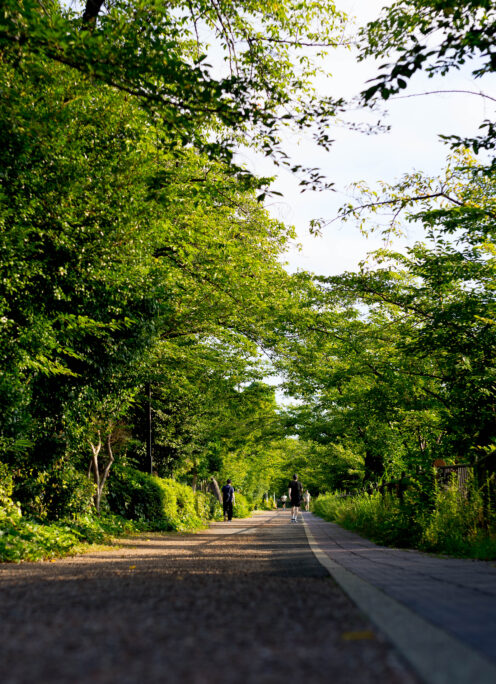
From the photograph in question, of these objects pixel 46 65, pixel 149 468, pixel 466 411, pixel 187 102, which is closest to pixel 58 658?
pixel 187 102

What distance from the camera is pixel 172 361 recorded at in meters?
19.8

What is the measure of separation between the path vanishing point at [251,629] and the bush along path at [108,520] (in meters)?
3.17

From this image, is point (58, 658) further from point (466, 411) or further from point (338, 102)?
point (466, 411)

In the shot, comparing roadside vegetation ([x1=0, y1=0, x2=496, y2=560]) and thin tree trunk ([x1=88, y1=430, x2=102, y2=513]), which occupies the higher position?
roadside vegetation ([x1=0, y1=0, x2=496, y2=560])

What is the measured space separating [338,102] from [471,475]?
19.7 feet

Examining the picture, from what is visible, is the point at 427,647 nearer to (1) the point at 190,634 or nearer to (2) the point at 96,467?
(1) the point at 190,634

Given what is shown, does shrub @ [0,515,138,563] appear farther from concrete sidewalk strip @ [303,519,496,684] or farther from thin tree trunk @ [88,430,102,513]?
concrete sidewalk strip @ [303,519,496,684]

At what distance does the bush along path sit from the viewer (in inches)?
316

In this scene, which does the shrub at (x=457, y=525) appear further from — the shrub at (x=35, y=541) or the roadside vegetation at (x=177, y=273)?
the shrub at (x=35, y=541)

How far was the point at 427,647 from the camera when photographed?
2.36 meters

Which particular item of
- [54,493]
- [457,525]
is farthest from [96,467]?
[457,525]

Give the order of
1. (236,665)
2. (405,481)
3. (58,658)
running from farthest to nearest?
1. (405,481)
2. (58,658)
3. (236,665)

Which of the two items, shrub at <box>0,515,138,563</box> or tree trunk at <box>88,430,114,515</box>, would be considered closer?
shrub at <box>0,515,138,563</box>

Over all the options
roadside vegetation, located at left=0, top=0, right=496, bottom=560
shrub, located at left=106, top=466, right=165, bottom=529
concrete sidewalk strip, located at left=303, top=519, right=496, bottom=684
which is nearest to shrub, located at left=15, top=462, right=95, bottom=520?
roadside vegetation, located at left=0, top=0, right=496, bottom=560
